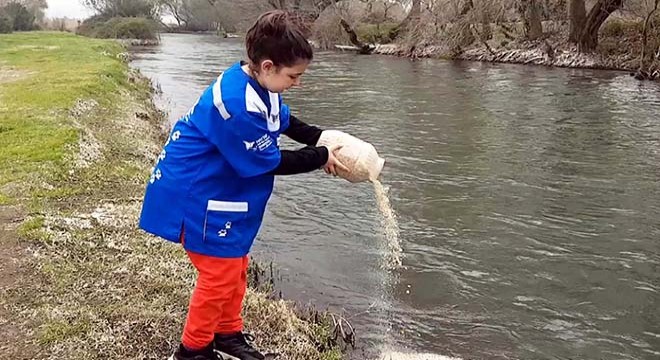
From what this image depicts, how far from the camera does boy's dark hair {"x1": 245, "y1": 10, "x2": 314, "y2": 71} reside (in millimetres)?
3180

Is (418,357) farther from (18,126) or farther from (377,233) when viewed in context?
(18,126)

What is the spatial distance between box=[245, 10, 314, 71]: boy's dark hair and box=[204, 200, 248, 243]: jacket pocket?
679 millimetres

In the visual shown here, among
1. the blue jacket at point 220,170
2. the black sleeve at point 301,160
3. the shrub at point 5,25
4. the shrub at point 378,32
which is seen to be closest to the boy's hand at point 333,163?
the black sleeve at point 301,160

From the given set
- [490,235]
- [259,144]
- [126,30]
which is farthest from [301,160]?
[126,30]

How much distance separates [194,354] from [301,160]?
46.8 inches

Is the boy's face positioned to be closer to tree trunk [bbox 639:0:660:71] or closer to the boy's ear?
the boy's ear

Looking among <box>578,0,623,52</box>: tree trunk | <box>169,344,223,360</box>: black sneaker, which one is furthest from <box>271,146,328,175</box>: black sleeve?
<box>578,0,623,52</box>: tree trunk

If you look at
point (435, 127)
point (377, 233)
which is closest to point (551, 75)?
point (435, 127)

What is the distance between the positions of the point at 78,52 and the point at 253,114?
26.6 metres

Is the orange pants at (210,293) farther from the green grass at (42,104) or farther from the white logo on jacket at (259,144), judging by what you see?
the green grass at (42,104)

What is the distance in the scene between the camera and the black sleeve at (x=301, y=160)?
3385mm

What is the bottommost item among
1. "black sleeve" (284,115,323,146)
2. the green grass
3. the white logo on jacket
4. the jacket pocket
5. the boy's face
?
the green grass

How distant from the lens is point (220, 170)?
332 centimetres

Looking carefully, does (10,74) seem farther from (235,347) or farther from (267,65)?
(267,65)
